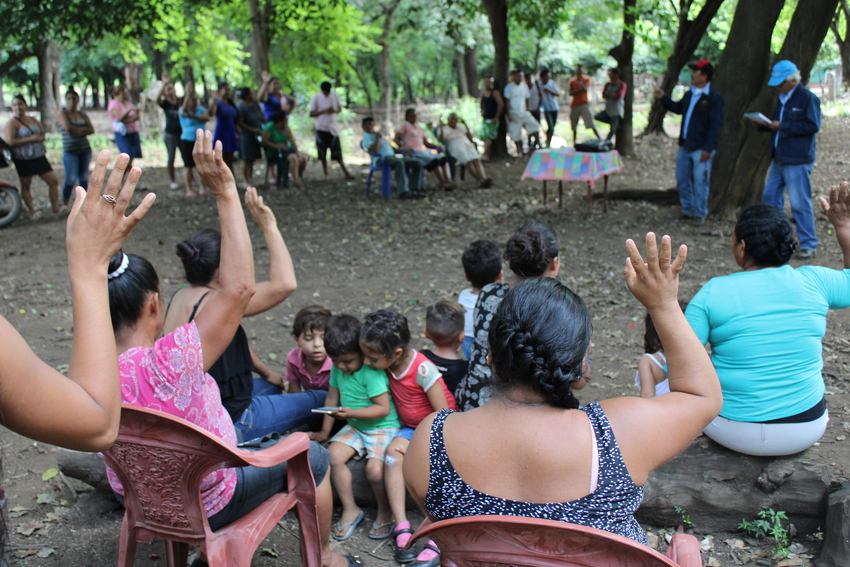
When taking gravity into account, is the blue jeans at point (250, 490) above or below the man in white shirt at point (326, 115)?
below

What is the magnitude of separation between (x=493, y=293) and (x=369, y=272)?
4.19 m

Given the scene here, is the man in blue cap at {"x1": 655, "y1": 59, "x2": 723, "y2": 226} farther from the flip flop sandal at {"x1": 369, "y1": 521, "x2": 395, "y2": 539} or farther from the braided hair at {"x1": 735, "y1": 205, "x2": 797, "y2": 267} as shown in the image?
the flip flop sandal at {"x1": 369, "y1": 521, "x2": 395, "y2": 539}

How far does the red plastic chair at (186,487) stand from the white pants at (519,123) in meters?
13.2

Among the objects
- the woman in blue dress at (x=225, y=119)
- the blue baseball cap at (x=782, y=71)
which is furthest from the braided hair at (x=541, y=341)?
the woman in blue dress at (x=225, y=119)

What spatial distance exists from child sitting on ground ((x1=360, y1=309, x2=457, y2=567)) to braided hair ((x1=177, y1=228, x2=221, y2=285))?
2.28ft

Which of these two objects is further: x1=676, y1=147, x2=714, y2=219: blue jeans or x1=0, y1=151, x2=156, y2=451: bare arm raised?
x1=676, y1=147, x2=714, y2=219: blue jeans

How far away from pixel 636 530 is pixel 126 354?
1653 millimetres

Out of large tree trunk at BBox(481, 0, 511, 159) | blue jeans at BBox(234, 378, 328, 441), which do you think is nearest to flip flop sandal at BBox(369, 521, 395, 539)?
blue jeans at BBox(234, 378, 328, 441)

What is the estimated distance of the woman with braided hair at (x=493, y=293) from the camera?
10.2ft

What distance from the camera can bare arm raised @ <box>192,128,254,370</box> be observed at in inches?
91.7

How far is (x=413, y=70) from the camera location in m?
36.8

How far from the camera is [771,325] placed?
272 centimetres

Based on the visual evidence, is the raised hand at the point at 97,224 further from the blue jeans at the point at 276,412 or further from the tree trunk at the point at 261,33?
the tree trunk at the point at 261,33

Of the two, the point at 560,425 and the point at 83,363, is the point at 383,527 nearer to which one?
the point at 560,425
